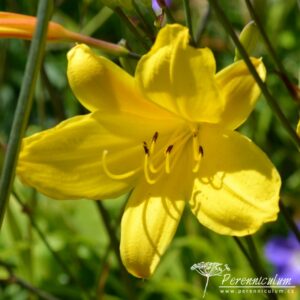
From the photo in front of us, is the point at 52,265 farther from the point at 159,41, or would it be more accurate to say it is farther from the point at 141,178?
the point at 159,41

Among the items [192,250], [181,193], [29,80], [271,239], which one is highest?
[29,80]

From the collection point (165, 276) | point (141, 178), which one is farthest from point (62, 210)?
point (141, 178)

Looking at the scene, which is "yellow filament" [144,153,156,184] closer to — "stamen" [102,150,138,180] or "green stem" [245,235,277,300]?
"stamen" [102,150,138,180]

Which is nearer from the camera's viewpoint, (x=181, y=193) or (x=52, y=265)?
(x=181, y=193)

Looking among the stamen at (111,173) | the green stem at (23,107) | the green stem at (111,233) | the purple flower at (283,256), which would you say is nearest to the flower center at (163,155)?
the stamen at (111,173)

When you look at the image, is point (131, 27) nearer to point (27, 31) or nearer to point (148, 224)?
point (27, 31)

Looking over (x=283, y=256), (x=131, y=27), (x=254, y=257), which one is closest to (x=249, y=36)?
(x=131, y=27)
